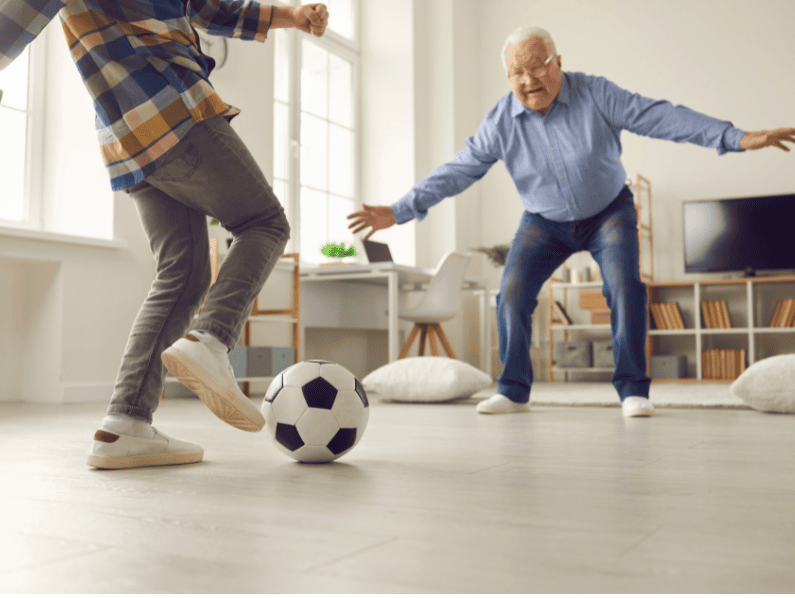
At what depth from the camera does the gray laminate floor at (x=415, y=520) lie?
691 millimetres

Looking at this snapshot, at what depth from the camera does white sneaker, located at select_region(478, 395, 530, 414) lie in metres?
2.76

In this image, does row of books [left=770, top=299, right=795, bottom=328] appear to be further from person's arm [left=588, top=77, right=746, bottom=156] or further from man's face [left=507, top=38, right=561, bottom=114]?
man's face [left=507, top=38, right=561, bottom=114]

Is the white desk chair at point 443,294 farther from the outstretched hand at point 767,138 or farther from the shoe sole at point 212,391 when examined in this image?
the shoe sole at point 212,391

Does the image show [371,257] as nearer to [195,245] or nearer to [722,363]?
[722,363]

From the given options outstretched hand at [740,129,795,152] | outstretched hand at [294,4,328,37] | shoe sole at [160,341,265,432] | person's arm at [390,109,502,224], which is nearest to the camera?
shoe sole at [160,341,265,432]

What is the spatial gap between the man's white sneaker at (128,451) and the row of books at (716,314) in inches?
199

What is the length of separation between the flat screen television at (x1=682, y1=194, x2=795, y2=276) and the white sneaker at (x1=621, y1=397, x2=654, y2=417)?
3.57m

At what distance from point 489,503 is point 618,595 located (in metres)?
0.42

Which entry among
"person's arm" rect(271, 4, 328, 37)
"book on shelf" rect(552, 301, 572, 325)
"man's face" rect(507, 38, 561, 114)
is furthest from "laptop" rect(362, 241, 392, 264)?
"person's arm" rect(271, 4, 328, 37)

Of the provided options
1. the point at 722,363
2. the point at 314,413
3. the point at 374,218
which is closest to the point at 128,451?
the point at 314,413

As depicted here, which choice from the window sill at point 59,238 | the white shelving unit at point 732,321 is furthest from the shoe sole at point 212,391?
the white shelving unit at point 732,321

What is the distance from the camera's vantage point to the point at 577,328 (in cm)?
602

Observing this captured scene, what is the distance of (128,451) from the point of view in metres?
1.38

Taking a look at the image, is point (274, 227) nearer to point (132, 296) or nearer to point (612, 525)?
point (612, 525)
